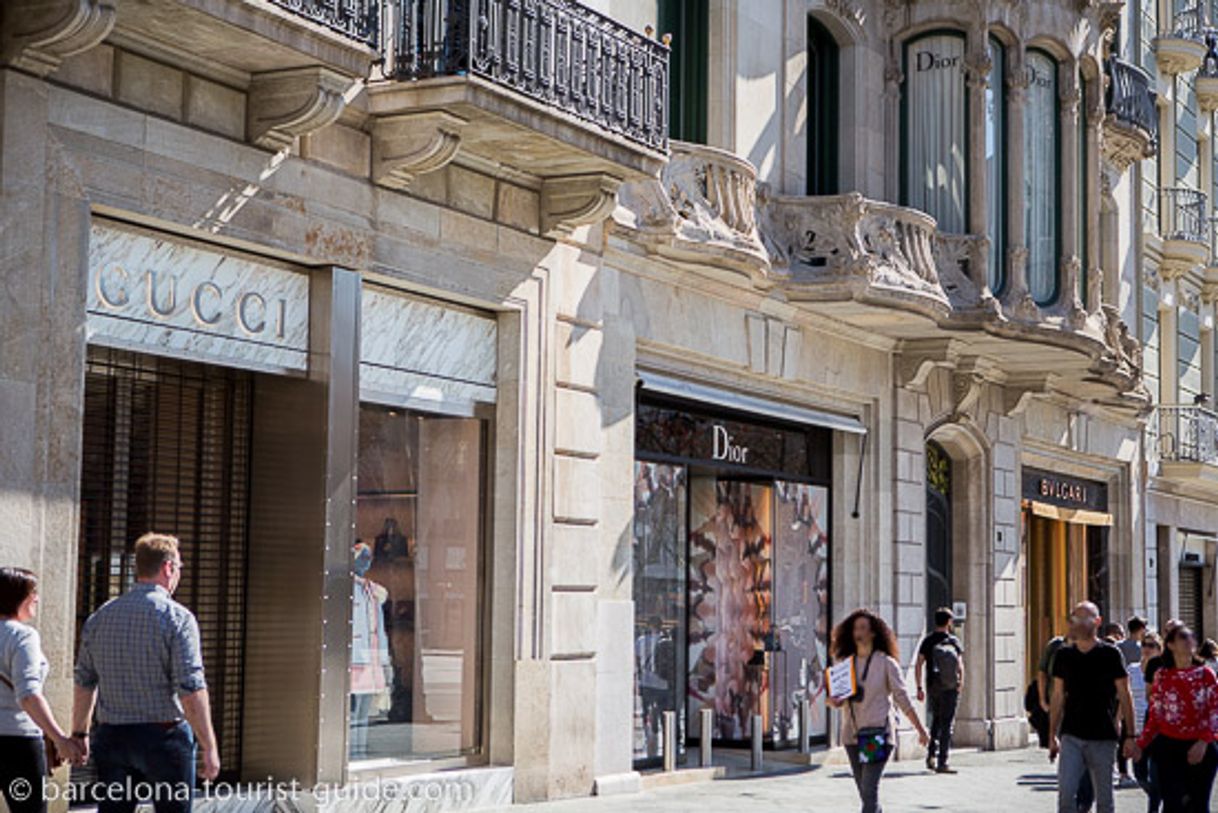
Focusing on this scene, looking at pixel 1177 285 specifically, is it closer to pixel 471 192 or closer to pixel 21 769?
pixel 471 192

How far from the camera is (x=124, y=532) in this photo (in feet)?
39.5

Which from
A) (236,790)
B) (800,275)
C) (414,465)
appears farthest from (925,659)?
(236,790)

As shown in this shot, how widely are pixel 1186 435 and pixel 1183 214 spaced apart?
12.7 ft

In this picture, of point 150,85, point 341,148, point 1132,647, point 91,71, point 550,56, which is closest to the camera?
point 91,71

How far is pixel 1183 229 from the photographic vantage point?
3266 cm

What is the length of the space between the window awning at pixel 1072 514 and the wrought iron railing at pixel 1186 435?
114 inches

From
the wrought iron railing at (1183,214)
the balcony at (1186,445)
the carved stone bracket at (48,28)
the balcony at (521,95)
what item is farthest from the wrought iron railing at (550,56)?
the wrought iron railing at (1183,214)

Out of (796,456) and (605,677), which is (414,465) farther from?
(796,456)

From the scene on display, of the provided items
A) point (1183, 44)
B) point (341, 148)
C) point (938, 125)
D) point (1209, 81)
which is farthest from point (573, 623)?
point (1209, 81)

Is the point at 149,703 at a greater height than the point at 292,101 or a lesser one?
lesser

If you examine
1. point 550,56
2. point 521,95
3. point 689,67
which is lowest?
point 521,95

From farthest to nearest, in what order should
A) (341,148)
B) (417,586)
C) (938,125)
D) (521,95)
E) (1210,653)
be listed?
(938,125) → (1210,653) → (417,586) → (521,95) → (341,148)

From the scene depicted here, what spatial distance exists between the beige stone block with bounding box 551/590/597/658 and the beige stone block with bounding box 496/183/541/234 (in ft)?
9.94

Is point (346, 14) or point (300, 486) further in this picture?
→ point (300, 486)
